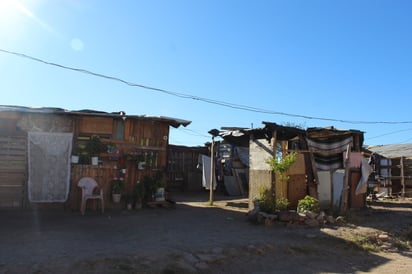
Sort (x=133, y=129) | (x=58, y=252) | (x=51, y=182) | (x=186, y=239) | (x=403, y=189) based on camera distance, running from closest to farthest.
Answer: (x=58, y=252) → (x=186, y=239) → (x=51, y=182) → (x=133, y=129) → (x=403, y=189)

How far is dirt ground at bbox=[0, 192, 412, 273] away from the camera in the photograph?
5.23 metres

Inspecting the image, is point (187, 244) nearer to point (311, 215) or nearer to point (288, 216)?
point (288, 216)

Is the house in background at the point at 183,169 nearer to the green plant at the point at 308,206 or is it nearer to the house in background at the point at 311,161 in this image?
the house in background at the point at 311,161

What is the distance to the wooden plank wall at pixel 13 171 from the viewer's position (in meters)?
9.70

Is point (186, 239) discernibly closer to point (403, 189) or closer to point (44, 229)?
point (44, 229)

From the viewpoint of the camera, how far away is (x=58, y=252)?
5500mm

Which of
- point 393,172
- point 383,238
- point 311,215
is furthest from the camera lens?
point 393,172

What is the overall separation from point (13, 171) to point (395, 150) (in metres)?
19.8

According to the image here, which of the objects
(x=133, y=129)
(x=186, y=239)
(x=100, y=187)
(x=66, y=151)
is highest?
(x=133, y=129)

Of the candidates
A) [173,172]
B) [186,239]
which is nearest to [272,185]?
[186,239]

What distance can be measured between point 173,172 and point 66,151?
902 centimetres

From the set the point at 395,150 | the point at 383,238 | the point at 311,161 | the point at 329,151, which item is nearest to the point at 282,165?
the point at 311,161

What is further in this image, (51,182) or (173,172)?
(173,172)

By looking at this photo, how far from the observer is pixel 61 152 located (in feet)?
33.0
